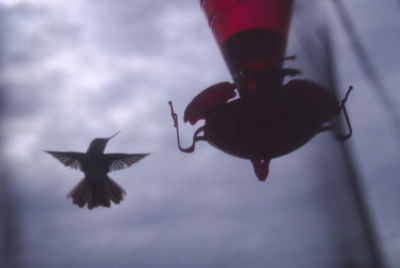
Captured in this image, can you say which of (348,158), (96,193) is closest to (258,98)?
(348,158)

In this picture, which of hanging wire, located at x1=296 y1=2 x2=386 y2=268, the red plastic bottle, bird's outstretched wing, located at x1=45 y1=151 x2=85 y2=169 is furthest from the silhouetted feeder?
bird's outstretched wing, located at x1=45 y1=151 x2=85 y2=169

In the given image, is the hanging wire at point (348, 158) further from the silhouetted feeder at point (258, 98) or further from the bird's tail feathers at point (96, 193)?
the bird's tail feathers at point (96, 193)

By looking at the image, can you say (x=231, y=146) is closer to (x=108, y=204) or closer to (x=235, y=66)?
(x=235, y=66)

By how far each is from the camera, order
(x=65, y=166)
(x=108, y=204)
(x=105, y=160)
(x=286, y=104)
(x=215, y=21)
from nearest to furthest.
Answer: (x=286, y=104) → (x=215, y=21) → (x=108, y=204) → (x=65, y=166) → (x=105, y=160)

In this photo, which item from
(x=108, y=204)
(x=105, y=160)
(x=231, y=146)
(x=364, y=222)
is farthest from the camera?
(x=105, y=160)

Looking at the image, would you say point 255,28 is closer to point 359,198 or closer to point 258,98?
point 258,98

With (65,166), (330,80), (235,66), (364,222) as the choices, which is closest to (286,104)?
(330,80)

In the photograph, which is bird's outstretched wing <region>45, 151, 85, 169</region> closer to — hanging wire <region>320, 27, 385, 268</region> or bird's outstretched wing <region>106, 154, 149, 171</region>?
bird's outstretched wing <region>106, 154, 149, 171</region>
